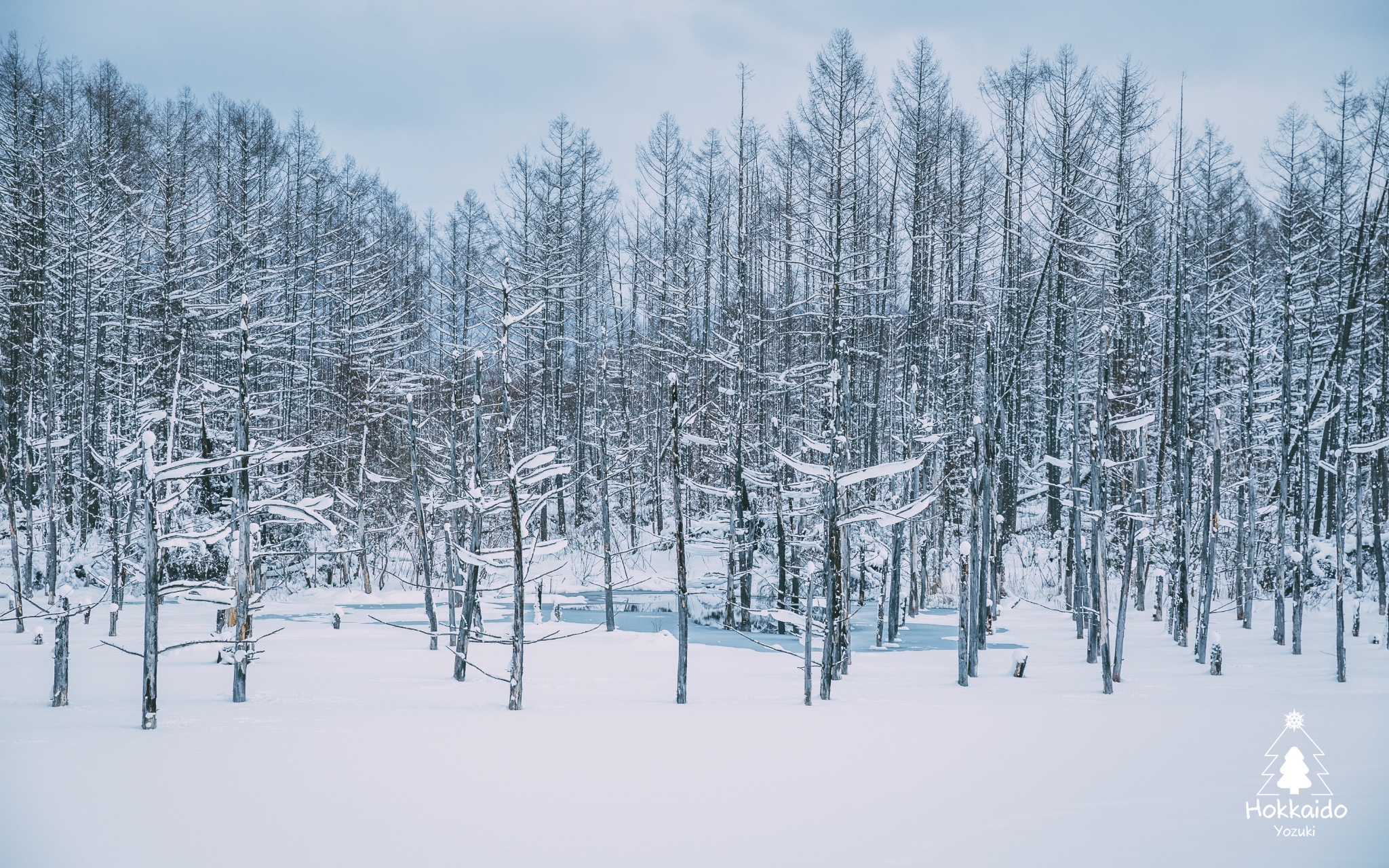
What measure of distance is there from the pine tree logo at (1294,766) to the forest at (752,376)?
3876 mm

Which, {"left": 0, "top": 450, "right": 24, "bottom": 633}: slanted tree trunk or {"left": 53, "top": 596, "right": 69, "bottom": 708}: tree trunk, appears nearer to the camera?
{"left": 53, "top": 596, "right": 69, "bottom": 708}: tree trunk

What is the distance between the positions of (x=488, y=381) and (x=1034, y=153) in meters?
19.6

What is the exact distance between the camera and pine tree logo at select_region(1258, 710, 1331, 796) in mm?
7105

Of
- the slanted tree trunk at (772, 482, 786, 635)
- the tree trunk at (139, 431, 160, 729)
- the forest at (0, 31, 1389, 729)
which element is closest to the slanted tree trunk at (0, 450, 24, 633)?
the forest at (0, 31, 1389, 729)

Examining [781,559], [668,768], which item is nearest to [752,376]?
[781,559]

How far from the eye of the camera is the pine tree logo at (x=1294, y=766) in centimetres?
711

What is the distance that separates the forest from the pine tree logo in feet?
12.7

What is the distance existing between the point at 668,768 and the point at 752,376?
56.8 ft

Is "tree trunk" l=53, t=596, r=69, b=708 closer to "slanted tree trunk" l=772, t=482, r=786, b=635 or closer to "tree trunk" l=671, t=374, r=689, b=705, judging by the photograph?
"tree trunk" l=671, t=374, r=689, b=705

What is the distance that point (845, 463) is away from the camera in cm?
1388

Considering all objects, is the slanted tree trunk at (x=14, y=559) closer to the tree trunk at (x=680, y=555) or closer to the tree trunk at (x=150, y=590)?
the tree trunk at (x=150, y=590)

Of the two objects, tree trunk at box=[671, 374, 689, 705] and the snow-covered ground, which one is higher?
tree trunk at box=[671, 374, 689, 705]

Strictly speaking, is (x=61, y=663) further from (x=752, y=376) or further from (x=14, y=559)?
(x=752, y=376)

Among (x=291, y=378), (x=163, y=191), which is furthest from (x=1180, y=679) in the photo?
(x=163, y=191)
